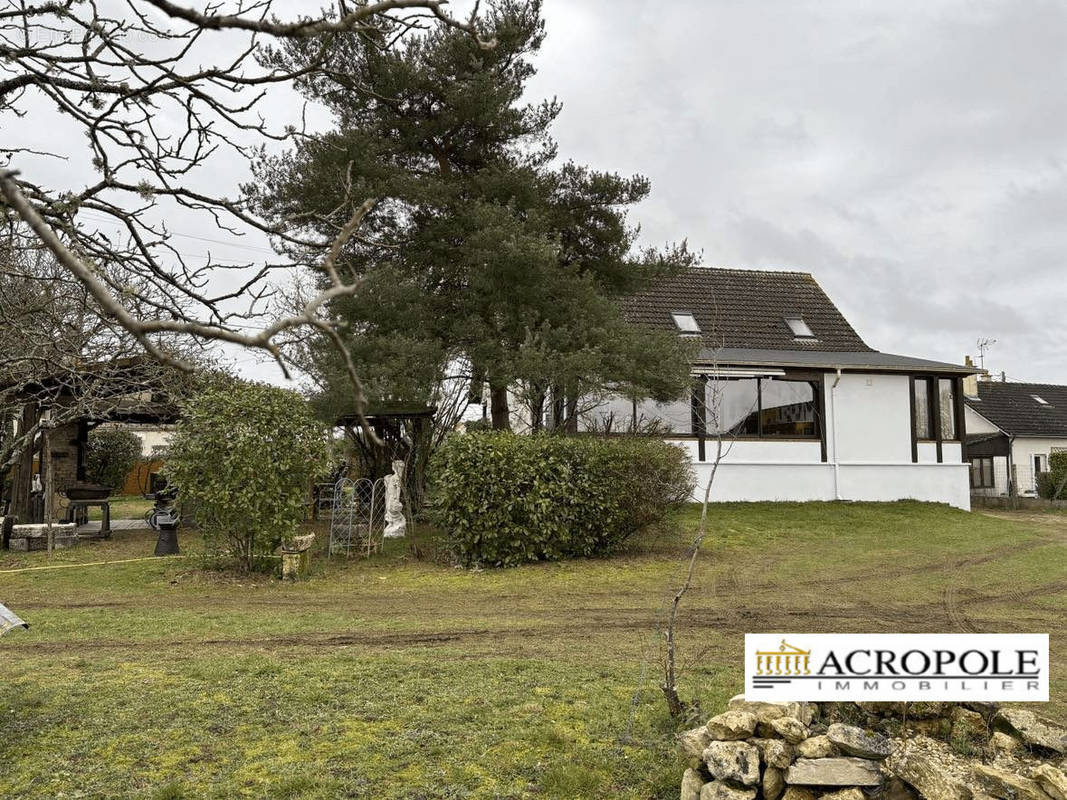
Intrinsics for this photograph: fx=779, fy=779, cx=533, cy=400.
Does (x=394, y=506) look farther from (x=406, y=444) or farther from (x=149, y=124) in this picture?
(x=149, y=124)

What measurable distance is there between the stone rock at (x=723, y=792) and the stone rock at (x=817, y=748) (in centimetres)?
27

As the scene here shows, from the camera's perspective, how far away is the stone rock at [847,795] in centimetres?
305

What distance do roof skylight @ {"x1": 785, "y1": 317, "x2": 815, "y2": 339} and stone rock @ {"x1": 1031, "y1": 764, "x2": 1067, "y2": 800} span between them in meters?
20.1

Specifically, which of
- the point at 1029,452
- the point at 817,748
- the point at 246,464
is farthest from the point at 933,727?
the point at 1029,452

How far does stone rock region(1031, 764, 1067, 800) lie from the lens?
2881 mm

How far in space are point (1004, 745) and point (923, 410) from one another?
19.4m

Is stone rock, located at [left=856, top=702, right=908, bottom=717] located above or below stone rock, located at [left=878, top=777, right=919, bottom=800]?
above

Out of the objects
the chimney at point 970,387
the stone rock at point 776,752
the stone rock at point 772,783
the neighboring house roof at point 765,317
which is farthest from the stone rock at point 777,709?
the chimney at point 970,387

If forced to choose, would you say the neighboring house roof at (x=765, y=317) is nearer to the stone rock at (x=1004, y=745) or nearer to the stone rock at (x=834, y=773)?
the stone rock at (x=1004, y=745)

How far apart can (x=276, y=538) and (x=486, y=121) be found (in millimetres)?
7800

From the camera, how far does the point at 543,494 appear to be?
37.1 feet

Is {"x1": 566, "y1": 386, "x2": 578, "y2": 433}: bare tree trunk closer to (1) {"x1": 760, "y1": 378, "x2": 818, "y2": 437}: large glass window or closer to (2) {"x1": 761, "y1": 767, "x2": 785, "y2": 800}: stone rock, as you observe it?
(1) {"x1": 760, "y1": 378, "x2": 818, "y2": 437}: large glass window

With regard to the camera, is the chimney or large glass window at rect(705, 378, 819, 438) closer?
large glass window at rect(705, 378, 819, 438)

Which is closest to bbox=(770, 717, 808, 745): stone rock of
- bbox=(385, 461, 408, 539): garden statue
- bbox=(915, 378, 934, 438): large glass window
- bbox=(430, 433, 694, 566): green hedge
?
bbox=(430, 433, 694, 566): green hedge
